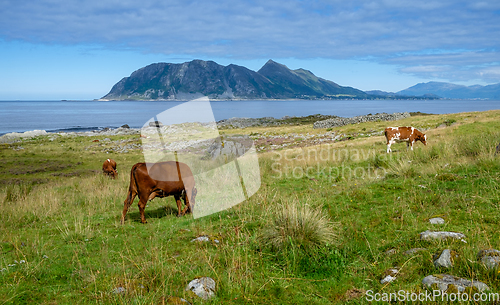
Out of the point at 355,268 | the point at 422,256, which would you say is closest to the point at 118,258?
the point at 355,268

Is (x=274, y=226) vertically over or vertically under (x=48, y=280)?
over

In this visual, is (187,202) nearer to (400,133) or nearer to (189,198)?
(189,198)

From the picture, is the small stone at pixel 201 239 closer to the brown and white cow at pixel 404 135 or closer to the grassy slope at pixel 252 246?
the grassy slope at pixel 252 246

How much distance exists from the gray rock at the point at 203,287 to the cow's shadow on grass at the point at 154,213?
5227 millimetres

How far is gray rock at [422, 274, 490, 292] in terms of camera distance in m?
4.28

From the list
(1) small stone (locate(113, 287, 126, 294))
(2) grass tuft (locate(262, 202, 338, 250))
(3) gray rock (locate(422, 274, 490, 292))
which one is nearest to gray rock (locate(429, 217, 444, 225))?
(2) grass tuft (locate(262, 202, 338, 250))

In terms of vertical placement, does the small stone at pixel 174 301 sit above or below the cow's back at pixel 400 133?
below

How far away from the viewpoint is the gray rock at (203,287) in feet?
16.2

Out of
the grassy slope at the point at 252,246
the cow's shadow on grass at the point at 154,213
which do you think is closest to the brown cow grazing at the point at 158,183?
the cow's shadow on grass at the point at 154,213

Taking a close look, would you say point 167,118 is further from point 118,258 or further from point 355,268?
point 355,268

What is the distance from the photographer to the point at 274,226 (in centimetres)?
691

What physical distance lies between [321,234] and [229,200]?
16.9ft

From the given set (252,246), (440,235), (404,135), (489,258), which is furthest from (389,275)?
(404,135)

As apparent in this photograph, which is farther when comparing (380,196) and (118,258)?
(380,196)
